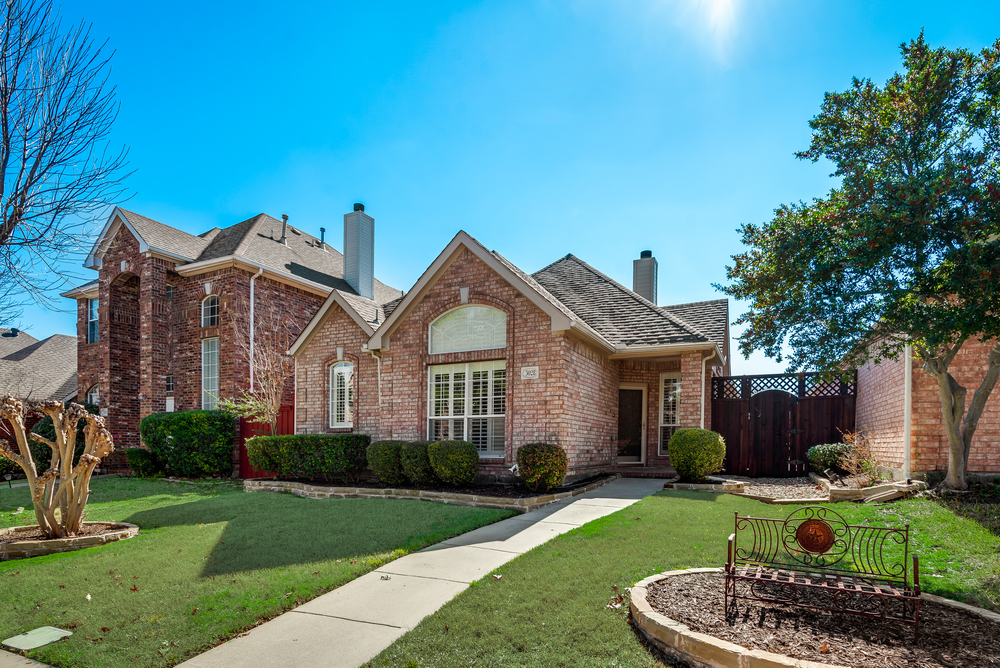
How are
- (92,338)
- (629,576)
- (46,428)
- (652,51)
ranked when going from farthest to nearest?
1. (92,338)
2. (46,428)
3. (652,51)
4. (629,576)

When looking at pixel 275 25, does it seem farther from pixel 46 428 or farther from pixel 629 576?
pixel 46 428

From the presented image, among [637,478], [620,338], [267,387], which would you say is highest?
[620,338]

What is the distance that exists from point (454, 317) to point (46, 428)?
16855 mm

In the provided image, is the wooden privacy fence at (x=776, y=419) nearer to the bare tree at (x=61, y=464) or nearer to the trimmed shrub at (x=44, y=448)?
the bare tree at (x=61, y=464)

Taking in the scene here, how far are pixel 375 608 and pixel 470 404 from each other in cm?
821

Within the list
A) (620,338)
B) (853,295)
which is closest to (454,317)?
(620,338)

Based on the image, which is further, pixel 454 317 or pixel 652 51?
pixel 454 317

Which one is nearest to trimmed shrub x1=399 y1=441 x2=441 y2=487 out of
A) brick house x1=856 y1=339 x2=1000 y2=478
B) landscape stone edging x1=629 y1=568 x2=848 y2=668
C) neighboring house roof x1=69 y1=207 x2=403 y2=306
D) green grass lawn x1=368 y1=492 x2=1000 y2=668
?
green grass lawn x1=368 y1=492 x2=1000 y2=668

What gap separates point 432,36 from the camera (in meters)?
9.34

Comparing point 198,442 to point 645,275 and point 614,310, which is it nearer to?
point 614,310

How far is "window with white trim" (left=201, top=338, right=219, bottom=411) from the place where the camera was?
20.0 metres

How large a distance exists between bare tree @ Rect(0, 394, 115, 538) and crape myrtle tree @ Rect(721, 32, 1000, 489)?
9.16 metres

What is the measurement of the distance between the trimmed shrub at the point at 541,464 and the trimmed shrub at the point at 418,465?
2.04 m

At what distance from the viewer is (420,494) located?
11117mm
